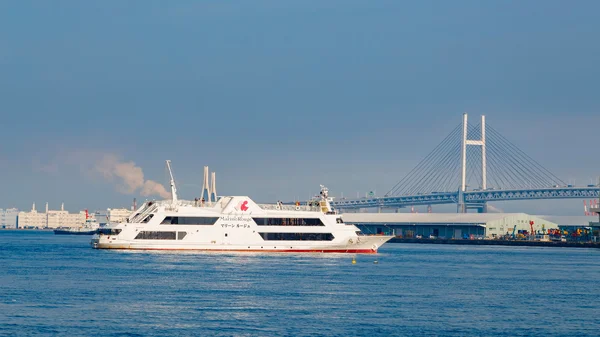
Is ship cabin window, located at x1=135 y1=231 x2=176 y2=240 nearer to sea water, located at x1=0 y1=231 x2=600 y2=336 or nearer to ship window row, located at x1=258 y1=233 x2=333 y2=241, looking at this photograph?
ship window row, located at x1=258 y1=233 x2=333 y2=241

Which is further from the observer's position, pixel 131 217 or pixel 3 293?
pixel 131 217

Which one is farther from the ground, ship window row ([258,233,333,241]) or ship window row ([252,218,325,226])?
ship window row ([252,218,325,226])

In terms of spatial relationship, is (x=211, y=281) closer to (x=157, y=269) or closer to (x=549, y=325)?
(x=157, y=269)

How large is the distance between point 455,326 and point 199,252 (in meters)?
33.9

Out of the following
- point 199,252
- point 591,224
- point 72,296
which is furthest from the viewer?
point 591,224

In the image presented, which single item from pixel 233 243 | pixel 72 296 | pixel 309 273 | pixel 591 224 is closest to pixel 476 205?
pixel 591 224

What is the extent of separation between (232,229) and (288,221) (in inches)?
136

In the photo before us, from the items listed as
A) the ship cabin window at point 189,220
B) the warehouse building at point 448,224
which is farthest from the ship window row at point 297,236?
the warehouse building at point 448,224

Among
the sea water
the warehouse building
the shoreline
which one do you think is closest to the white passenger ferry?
the sea water

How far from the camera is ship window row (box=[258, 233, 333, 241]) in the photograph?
58.5m

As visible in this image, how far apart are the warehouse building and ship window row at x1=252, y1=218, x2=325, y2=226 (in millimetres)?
51159

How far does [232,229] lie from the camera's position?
191 feet

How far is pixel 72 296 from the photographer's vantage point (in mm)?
31266

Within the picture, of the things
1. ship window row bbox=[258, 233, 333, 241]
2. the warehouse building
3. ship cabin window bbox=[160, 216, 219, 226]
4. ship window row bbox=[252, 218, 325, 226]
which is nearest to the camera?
ship cabin window bbox=[160, 216, 219, 226]
